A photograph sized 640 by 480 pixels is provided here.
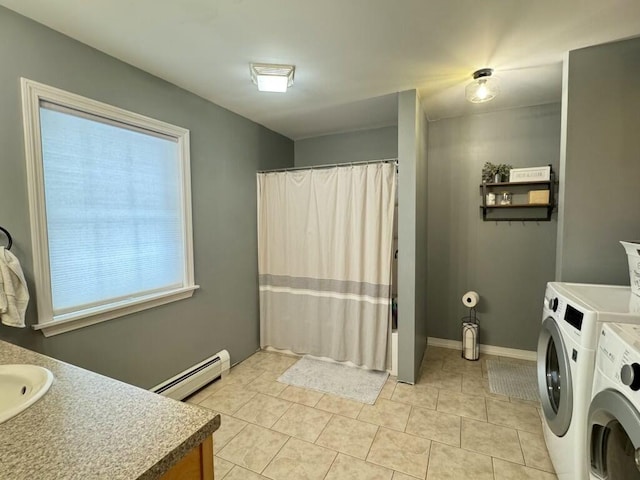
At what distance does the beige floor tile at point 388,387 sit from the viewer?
94.7 inches

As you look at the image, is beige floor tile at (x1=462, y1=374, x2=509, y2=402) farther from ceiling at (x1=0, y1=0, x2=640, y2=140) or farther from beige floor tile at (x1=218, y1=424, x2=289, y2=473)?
ceiling at (x1=0, y1=0, x2=640, y2=140)

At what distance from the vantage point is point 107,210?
1.90 metres

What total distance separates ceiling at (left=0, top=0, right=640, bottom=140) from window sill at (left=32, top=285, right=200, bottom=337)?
60.3 inches

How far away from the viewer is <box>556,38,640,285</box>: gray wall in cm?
178

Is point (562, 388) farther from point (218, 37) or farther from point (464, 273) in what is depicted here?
point (218, 37)

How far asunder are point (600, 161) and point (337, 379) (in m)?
2.41

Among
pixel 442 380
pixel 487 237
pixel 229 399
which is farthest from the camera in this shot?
pixel 487 237

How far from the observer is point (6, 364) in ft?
3.49

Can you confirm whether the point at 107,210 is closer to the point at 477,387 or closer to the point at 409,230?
the point at 409,230

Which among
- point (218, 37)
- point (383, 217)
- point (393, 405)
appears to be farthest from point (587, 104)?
point (393, 405)

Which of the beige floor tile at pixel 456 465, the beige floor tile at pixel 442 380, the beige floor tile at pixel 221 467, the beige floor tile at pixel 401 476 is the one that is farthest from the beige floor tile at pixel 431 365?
the beige floor tile at pixel 221 467

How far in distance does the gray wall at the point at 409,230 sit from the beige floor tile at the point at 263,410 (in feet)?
3.38

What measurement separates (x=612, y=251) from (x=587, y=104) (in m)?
0.90

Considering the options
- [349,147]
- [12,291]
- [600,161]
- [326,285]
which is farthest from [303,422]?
[349,147]
